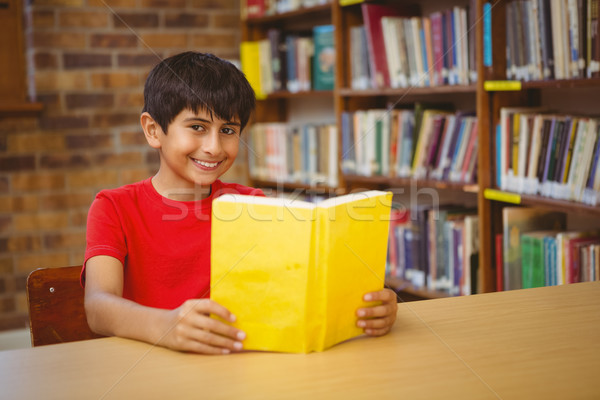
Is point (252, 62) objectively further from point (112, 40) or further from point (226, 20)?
point (112, 40)

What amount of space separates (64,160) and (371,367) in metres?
2.73

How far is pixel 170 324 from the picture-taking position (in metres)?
0.93

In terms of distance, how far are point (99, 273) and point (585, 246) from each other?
1.49 meters

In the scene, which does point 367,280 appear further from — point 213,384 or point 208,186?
point 208,186

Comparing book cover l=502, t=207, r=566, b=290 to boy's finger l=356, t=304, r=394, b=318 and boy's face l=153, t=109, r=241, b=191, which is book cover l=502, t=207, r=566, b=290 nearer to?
boy's face l=153, t=109, r=241, b=191

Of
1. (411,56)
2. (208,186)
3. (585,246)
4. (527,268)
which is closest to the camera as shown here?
(208,186)

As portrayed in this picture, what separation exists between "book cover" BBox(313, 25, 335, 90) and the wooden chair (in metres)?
2.04

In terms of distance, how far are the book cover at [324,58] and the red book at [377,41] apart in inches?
12.8

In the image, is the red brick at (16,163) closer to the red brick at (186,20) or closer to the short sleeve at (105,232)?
the red brick at (186,20)

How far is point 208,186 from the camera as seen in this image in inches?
59.9

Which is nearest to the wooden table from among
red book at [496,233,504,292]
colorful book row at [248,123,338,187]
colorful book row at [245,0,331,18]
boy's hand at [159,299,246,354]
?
boy's hand at [159,299,246,354]

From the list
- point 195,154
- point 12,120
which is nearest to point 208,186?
point 195,154

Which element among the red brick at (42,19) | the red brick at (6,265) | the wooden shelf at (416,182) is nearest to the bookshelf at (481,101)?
the wooden shelf at (416,182)

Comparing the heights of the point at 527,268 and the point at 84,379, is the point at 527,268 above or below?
below
